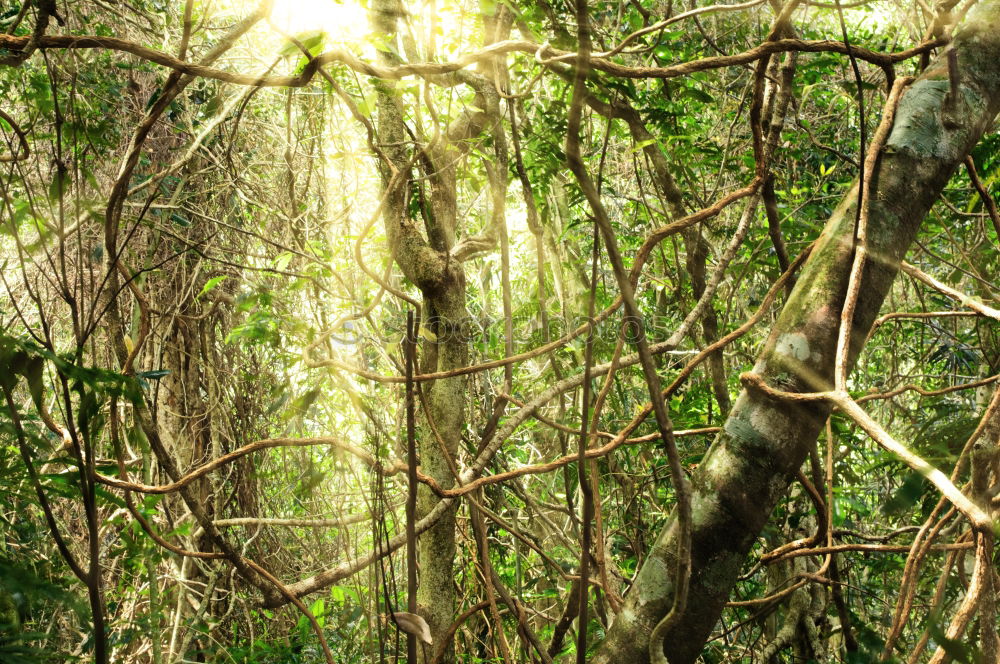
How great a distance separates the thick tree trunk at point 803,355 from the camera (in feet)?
2.85

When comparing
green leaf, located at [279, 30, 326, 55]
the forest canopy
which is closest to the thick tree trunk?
the forest canopy

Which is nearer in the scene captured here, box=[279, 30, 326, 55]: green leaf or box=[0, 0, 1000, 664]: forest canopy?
box=[0, 0, 1000, 664]: forest canopy

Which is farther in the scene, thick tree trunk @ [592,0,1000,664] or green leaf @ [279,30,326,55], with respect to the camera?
green leaf @ [279,30,326,55]

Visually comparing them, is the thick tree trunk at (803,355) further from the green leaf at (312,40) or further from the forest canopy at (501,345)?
the green leaf at (312,40)

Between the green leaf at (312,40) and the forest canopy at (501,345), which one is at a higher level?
the green leaf at (312,40)

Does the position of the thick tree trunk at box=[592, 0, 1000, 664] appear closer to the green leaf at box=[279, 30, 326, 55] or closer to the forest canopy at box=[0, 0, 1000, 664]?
the forest canopy at box=[0, 0, 1000, 664]

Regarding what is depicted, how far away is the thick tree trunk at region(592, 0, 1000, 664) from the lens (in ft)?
2.85

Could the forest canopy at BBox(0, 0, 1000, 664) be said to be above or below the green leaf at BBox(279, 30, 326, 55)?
below

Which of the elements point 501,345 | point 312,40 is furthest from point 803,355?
point 501,345

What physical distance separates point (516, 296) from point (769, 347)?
3374 millimetres

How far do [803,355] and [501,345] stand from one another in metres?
1.84

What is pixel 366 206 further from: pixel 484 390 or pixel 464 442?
pixel 464 442

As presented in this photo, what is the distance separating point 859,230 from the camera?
36.3 inches

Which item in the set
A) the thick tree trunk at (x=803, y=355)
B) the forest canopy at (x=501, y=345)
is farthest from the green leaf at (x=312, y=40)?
the thick tree trunk at (x=803, y=355)
